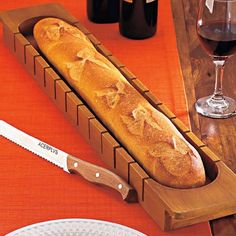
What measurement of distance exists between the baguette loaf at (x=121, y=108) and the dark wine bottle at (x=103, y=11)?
0.23 meters

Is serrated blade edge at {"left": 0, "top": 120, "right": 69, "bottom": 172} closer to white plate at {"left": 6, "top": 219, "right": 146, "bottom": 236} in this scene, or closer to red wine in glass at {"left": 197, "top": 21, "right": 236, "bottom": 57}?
white plate at {"left": 6, "top": 219, "right": 146, "bottom": 236}

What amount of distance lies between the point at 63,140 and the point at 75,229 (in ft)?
1.18

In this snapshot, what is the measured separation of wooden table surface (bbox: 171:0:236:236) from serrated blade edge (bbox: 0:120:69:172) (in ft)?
1.07

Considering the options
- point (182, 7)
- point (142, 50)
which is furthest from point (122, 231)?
point (182, 7)

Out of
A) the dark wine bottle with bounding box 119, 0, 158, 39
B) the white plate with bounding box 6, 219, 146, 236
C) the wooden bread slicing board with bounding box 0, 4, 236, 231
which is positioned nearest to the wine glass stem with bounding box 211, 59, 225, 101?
the wooden bread slicing board with bounding box 0, 4, 236, 231

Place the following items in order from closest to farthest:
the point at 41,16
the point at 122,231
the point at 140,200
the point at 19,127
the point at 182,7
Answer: the point at 122,231
the point at 140,200
the point at 19,127
the point at 41,16
the point at 182,7

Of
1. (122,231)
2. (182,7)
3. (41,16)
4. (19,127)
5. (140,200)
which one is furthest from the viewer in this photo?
(182,7)

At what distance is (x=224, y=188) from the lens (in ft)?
4.77

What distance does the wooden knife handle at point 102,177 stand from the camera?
1513 millimetres

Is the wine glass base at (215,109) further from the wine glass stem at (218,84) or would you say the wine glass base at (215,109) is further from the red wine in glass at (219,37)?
the red wine in glass at (219,37)

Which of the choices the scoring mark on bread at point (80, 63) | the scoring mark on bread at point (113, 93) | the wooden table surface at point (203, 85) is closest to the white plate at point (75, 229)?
the wooden table surface at point (203, 85)

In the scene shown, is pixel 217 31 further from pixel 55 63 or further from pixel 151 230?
pixel 151 230

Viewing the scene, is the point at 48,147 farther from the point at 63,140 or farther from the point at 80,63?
the point at 80,63

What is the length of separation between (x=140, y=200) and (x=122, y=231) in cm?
12
